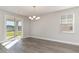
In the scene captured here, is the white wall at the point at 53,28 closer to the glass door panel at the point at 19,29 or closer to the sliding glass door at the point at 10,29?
the glass door panel at the point at 19,29

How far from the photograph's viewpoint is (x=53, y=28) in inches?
149

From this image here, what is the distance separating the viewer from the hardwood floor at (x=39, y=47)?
3032 mm

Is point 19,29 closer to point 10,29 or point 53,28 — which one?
point 10,29

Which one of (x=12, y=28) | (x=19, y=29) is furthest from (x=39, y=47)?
(x=12, y=28)

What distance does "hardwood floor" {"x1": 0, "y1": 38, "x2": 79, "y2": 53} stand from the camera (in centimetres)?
303

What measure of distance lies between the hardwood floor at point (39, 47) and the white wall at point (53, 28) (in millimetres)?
234

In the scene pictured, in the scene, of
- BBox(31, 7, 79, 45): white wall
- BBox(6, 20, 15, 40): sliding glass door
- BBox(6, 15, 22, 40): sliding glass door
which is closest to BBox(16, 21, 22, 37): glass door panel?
BBox(6, 15, 22, 40): sliding glass door

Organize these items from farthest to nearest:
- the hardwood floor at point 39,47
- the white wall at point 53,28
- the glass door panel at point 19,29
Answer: the white wall at point 53,28
the glass door panel at point 19,29
the hardwood floor at point 39,47

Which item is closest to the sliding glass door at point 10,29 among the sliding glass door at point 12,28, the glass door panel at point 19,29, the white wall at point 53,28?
the sliding glass door at point 12,28

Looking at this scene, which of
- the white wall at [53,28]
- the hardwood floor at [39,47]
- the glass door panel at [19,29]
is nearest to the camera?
the hardwood floor at [39,47]

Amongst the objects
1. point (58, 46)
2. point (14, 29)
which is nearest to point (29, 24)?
point (14, 29)

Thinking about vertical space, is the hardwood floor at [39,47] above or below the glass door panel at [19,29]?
below

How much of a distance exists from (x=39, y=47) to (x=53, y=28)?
0.98 m
